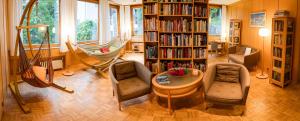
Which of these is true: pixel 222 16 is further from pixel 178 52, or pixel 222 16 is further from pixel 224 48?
pixel 178 52

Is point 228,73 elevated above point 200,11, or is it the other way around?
point 200,11

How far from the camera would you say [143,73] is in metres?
4.21

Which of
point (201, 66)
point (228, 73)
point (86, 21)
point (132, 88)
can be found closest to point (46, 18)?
point (86, 21)

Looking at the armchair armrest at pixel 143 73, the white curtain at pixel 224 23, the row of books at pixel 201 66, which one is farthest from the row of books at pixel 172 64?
the white curtain at pixel 224 23

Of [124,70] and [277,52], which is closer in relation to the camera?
[124,70]

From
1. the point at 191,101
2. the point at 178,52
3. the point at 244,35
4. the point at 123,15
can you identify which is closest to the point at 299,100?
the point at 191,101

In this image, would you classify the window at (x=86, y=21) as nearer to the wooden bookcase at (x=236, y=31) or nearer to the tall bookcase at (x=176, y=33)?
the tall bookcase at (x=176, y=33)

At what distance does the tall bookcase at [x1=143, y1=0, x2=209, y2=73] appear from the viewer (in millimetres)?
4660

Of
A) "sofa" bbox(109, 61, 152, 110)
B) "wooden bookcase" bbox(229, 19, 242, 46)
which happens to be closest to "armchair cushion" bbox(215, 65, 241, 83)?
"sofa" bbox(109, 61, 152, 110)

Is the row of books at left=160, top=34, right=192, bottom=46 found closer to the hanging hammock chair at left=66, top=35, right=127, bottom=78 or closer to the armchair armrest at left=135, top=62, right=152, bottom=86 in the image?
the armchair armrest at left=135, top=62, right=152, bottom=86

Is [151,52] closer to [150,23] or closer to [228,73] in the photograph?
[150,23]

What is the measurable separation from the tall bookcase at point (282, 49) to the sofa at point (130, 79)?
289 centimetres

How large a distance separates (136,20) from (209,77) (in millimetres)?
7042

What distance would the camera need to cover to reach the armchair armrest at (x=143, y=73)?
4.01 m
